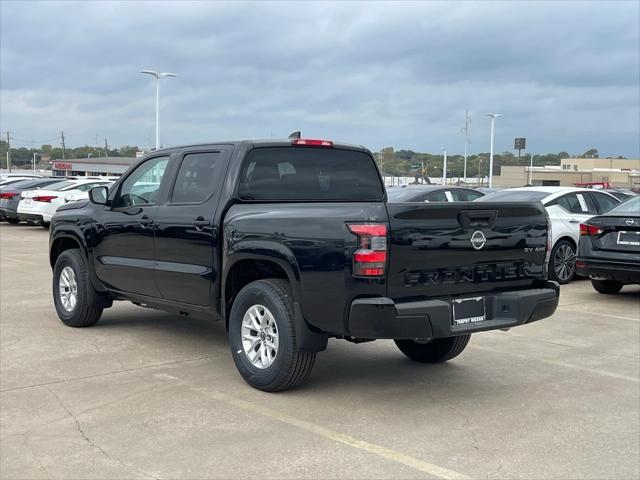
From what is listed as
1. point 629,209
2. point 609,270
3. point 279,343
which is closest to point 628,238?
point 609,270

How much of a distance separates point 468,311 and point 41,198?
2020 centimetres

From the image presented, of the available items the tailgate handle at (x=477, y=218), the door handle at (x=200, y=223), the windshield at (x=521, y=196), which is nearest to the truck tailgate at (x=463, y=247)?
the tailgate handle at (x=477, y=218)

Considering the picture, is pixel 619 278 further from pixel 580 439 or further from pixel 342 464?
pixel 342 464

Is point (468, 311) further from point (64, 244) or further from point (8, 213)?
point (8, 213)

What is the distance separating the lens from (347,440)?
4688mm

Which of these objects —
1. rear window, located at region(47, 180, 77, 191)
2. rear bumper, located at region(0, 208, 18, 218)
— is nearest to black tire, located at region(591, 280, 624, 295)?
rear window, located at region(47, 180, 77, 191)

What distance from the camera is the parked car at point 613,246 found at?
9.91 m

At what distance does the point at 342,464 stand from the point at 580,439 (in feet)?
5.35

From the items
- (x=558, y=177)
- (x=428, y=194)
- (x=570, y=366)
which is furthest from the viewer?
(x=558, y=177)

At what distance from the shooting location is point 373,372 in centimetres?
642

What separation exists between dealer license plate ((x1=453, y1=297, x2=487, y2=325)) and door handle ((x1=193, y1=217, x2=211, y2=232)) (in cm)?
218

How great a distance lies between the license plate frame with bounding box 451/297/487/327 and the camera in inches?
206

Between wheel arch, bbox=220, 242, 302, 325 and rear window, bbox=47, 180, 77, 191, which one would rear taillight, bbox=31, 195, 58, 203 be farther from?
wheel arch, bbox=220, 242, 302, 325

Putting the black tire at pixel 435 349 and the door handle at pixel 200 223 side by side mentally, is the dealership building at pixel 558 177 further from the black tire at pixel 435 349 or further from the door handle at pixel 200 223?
the door handle at pixel 200 223
